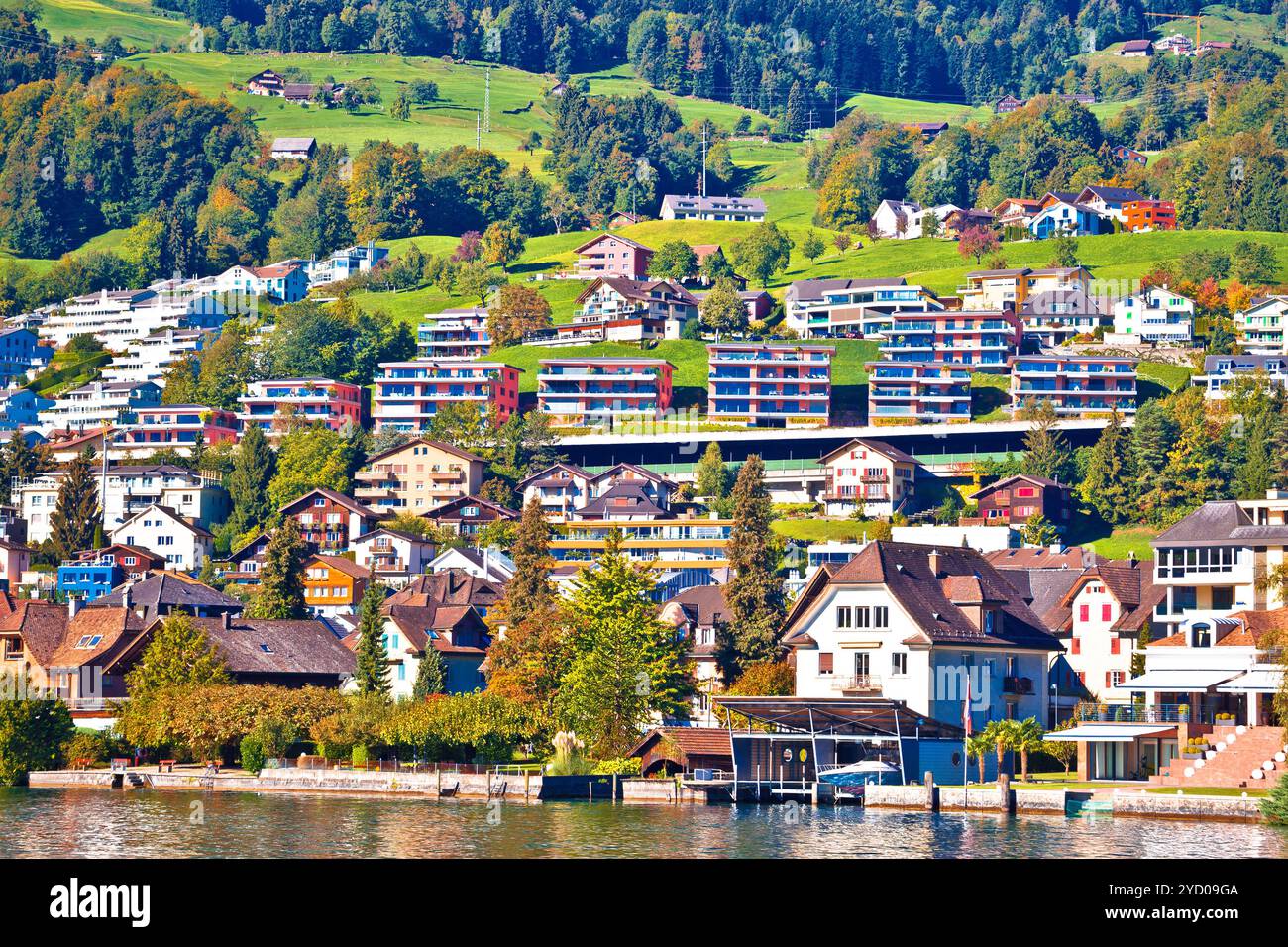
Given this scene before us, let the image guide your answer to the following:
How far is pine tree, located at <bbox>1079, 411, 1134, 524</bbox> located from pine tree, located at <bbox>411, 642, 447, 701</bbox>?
7360 centimetres

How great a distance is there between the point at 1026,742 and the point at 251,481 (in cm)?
10819

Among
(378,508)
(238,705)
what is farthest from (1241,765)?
(378,508)

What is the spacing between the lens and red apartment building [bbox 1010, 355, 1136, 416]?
590 ft

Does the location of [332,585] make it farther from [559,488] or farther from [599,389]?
[599,389]

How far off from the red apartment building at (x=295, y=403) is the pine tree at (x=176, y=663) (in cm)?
10056

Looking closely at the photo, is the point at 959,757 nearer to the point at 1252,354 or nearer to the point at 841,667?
the point at 841,667

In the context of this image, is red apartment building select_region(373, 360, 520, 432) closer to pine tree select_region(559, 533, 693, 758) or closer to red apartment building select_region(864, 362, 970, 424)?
red apartment building select_region(864, 362, 970, 424)

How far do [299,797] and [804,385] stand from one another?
119021 mm

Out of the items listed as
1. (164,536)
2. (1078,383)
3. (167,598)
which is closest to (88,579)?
(164,536)

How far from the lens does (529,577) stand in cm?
9731

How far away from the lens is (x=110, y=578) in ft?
453

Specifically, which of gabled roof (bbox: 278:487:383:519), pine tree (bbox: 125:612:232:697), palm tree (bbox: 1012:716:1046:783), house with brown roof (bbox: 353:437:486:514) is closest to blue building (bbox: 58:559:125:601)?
gabled roof (bbox: 278:487:383:519)
